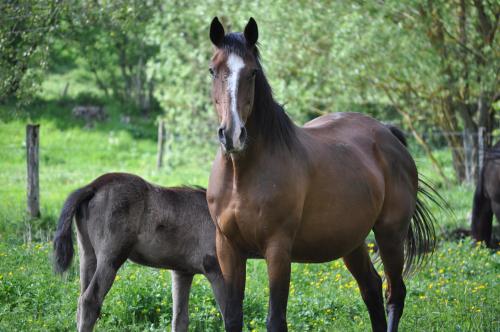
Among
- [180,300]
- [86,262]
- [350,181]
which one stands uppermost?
[350,181]

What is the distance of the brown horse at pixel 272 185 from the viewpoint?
4.54m

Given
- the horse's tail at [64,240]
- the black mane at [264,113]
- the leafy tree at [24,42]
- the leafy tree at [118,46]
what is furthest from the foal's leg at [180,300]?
the leafy tree at [118,46]

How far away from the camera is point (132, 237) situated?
5.92 metres

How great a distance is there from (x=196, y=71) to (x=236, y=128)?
50.8 ft

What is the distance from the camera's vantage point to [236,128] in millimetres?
4242

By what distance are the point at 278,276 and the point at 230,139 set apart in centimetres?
100

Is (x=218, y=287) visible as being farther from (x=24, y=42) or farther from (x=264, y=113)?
(x=24, y=42)

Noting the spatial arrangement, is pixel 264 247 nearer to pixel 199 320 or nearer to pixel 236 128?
pixel 236 128

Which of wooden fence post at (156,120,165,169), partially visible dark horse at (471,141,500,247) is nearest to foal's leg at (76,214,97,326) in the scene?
partially visible dark horse at (471,141,500,247)

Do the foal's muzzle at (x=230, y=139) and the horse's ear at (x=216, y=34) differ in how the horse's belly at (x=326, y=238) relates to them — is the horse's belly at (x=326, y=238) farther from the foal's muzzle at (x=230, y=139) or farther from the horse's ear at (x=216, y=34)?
the horse's ear at (x=216, y=34)

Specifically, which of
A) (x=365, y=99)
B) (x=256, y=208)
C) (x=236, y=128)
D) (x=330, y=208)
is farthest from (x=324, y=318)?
(x=365, y=99)

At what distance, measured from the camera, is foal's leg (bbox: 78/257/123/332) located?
5578 millimetres

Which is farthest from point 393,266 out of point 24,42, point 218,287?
point 24,42

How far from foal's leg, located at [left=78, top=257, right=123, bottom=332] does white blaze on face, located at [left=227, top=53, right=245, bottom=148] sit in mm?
2035
